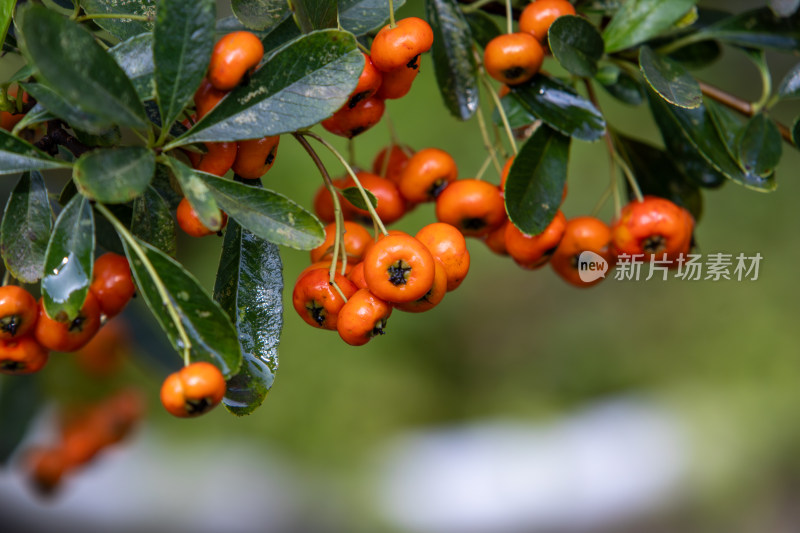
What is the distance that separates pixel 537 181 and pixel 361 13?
9.9 inches

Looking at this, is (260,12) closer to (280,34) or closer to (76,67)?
(280,34)

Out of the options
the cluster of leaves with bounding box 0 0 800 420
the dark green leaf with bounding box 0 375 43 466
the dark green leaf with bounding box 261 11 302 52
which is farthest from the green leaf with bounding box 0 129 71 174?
the dark green leaf with bounding box 0 375 43 466

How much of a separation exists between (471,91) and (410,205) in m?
0.16

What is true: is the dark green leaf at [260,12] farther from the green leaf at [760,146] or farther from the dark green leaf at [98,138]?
the green leaf at [760,146]

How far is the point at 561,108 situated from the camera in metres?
0.78

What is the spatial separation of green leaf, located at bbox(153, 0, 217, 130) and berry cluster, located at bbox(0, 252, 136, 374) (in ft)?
0.73

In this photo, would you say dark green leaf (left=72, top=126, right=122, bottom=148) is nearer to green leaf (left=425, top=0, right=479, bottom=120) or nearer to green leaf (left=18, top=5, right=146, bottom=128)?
green leaf (left=18, top=5, right=146, bottom=128)

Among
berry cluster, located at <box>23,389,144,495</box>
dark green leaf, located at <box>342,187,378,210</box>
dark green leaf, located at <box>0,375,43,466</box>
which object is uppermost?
dark green leaf, located at <box>342,187,378,210</box>

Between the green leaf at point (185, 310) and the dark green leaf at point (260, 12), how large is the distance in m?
0.23

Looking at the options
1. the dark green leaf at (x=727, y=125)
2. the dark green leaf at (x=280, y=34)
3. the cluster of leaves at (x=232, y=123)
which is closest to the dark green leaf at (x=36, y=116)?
the cluster of leaves at (x=232, y=123)

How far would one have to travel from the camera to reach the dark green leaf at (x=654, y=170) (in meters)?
0.98

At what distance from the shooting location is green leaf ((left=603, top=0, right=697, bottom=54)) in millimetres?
824

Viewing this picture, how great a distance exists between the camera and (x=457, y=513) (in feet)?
9.91

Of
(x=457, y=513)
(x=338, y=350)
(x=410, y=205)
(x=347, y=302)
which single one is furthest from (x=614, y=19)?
(x=457, y=513)
